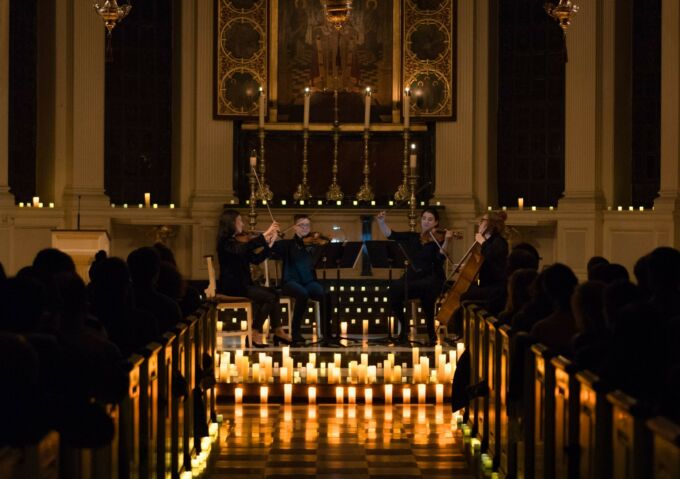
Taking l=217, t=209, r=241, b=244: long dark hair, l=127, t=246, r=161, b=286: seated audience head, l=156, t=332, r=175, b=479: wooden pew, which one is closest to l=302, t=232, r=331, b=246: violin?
l=217, t=209, r=241, b=244: long dark hair

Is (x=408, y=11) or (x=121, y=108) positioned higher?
(x=408, y=11)

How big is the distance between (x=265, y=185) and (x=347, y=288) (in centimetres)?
266

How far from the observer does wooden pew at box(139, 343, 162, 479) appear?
231 inches

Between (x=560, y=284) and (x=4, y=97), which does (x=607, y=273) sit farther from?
(x=4, y=97)

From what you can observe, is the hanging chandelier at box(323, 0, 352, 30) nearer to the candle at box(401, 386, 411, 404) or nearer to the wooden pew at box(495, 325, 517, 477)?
the candle at box(401, 386, 411, 404)

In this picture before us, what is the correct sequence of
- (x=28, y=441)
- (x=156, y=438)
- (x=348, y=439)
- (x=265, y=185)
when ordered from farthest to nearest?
(x=265, y=185)
(x=348, y=439)
(x=156, y=438)
(x=28, y=441)

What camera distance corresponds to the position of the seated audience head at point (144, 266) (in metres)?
7.29

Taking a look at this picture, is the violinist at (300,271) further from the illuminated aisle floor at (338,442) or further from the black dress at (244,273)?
the illuminated aisle floor at (338,442)

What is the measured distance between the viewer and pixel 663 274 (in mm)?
5887

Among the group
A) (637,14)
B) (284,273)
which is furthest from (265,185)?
(637,14)

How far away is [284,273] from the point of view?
1327 centimetres

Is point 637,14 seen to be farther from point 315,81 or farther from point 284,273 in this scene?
point 284,273

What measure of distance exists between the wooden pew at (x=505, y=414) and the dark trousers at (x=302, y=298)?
5681 millimetres

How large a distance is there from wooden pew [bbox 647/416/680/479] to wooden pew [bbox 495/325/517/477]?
2865 millimetres
